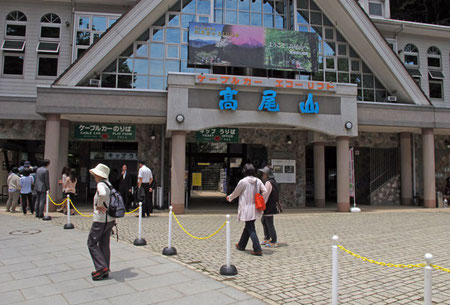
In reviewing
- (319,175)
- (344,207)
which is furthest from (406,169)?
(344,207)

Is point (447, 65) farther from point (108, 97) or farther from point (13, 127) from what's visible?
point (13, 127)

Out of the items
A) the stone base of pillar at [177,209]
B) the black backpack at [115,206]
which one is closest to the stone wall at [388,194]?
the stone base of pillar at [177,209]

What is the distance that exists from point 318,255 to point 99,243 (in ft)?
14.7

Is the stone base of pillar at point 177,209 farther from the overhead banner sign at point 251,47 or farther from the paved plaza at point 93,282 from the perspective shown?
the overhead banner sign at point 251,47

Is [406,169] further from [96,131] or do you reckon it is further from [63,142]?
[63,142]

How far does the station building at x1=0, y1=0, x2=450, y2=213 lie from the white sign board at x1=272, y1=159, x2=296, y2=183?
0.05 meters

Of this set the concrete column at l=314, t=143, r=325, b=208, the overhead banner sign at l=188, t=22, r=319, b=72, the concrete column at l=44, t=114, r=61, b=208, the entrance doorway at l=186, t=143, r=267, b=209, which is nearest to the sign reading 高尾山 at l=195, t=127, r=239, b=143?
the entrance doorway at l=186, t=143, r=267, b=209

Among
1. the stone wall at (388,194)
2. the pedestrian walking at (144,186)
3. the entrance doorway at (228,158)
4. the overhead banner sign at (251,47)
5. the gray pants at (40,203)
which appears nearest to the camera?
the gray pants at (40,203)

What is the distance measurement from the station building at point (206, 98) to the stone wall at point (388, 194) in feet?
0.35

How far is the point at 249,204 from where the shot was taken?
719cm

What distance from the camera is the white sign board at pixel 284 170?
1798 centimetres

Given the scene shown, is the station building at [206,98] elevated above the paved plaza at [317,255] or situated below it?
above

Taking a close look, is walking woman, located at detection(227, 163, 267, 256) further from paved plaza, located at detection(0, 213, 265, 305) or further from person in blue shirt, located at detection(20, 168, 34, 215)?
person in blue shirt, located at detection(20, 168, 34, 215)

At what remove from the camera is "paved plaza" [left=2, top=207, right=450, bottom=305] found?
500cm
